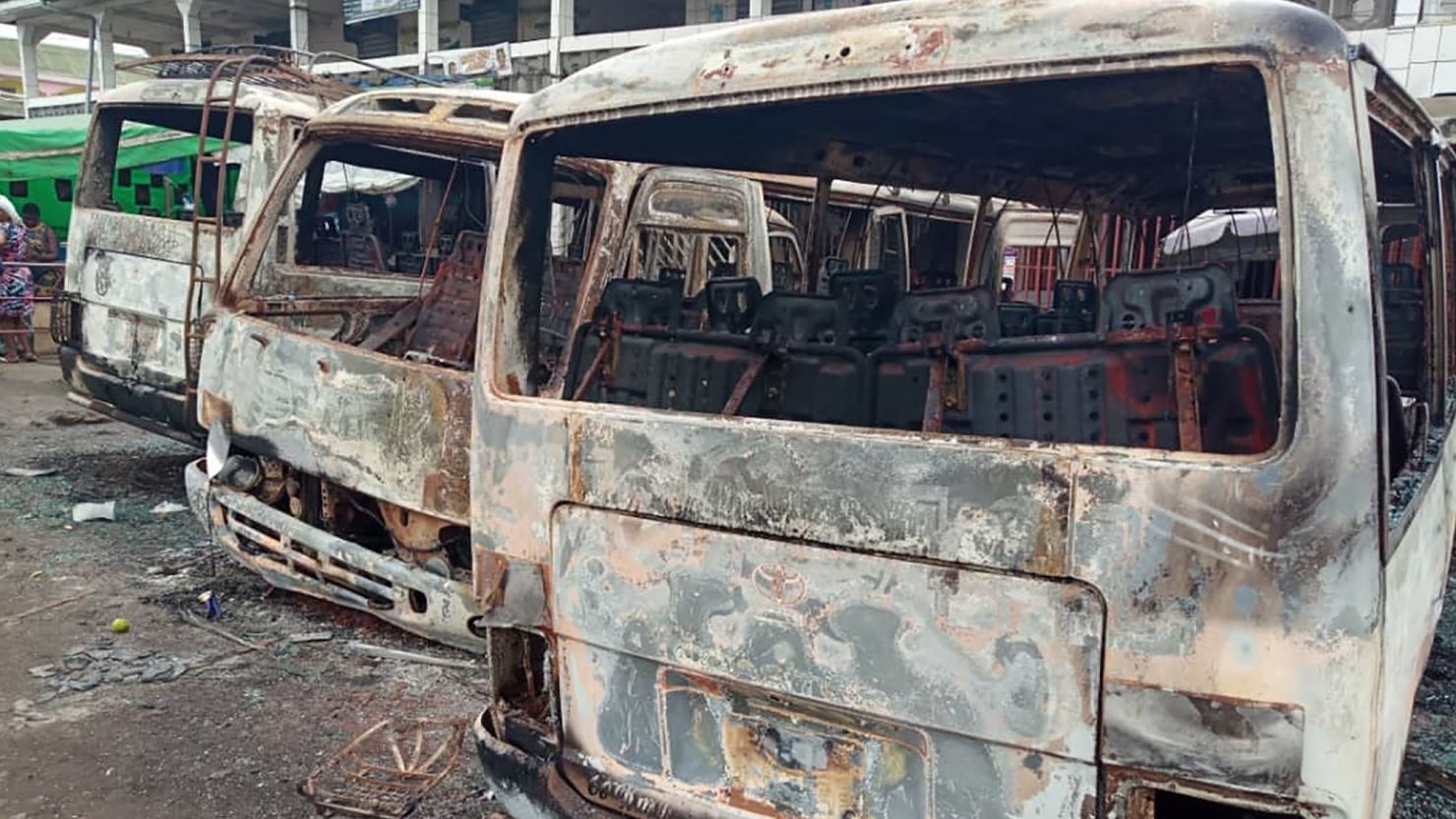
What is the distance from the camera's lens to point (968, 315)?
233 centimetres

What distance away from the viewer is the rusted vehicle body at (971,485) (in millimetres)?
1567

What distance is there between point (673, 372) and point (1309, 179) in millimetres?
1404

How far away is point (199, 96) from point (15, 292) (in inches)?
279

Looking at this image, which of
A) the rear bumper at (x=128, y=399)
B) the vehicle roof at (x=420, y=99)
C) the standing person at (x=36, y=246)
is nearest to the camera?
the vehicle roof at (x=420, y=99)

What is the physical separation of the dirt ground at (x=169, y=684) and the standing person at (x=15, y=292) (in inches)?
261

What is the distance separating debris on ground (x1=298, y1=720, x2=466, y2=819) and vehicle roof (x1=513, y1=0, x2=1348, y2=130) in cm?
201

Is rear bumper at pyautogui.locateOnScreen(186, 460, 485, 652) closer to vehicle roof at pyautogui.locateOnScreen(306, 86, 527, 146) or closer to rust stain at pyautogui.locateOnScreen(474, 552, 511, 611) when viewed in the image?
rust stain at pyautogui.locateOnScreen(474, 552, 511, 611)

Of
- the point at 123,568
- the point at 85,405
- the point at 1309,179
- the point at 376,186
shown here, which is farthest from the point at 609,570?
the point at 376,186

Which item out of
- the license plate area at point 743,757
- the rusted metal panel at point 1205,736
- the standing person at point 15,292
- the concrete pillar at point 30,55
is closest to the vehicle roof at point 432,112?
the license plate area at point 743,757

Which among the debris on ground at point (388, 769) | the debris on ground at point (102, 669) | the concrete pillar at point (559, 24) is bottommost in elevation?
the debris on ground at point (388, 769)

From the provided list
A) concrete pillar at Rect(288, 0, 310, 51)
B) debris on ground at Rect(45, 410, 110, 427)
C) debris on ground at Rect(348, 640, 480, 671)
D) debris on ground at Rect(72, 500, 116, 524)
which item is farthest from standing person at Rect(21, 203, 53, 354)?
debris on ground at Rect(348, 640, 480, 671)

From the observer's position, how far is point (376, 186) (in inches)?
330

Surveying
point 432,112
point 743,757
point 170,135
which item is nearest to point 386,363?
point 432,112

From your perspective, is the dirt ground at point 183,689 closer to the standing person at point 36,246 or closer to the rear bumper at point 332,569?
the rear bumper at point 332,569
